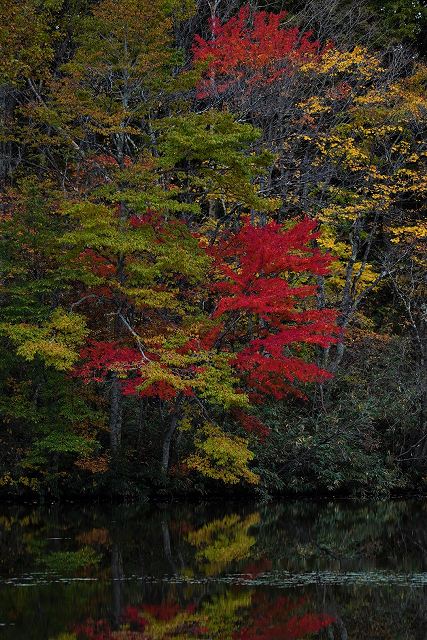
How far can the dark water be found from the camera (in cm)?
1039

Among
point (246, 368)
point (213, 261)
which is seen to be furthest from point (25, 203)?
point (246, 368)

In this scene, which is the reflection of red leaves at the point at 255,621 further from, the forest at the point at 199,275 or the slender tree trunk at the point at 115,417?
the slender tree trunk at the point at 115,417

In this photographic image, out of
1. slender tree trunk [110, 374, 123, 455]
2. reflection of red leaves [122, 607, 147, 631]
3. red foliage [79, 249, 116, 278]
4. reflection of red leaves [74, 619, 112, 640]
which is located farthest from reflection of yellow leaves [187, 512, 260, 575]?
red foliage [79, 249, 116, 278]

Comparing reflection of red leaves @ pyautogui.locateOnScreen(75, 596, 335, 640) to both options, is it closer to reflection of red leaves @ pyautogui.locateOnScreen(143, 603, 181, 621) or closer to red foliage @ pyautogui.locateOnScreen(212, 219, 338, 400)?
reflection of red leaves @ pyautogui.locateOnScreen(143, 603, 181, 621)

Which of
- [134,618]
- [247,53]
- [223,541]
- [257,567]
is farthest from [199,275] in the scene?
[134,618]

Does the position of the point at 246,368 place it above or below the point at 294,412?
above

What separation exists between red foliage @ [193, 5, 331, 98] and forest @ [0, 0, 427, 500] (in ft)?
0.19

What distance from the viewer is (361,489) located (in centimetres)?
2191

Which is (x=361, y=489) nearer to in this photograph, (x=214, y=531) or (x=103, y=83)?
(x=214, y=531)

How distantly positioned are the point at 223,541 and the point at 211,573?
2.73 m

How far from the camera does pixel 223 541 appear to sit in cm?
1599

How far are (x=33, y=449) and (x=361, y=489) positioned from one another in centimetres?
772

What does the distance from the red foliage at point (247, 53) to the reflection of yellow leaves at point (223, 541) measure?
1019 cm

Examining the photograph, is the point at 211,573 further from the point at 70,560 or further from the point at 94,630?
the point at 94,630
